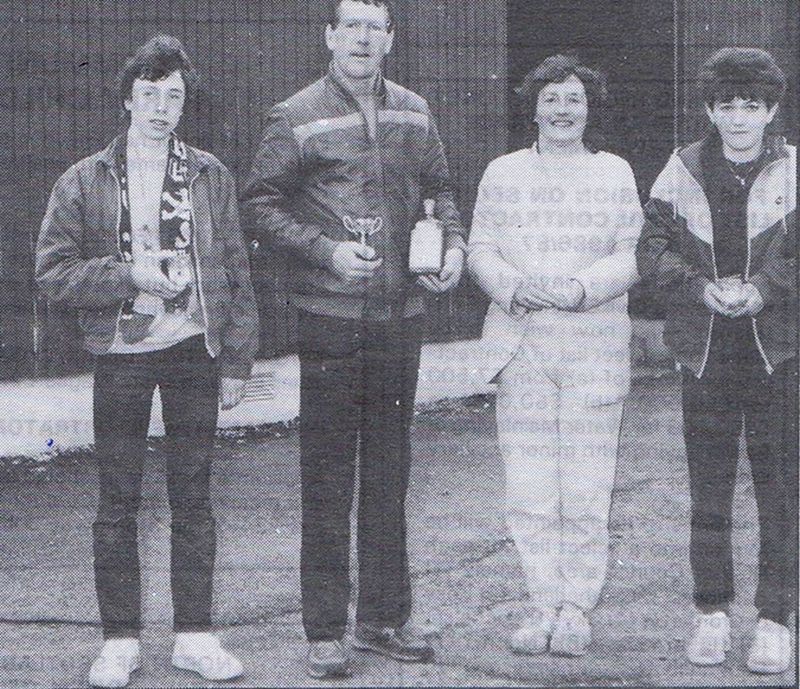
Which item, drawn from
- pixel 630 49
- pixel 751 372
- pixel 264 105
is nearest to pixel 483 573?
pixel 751 372

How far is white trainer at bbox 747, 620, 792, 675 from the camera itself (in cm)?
380

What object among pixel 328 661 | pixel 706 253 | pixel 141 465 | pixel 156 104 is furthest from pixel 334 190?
pixel 328 661

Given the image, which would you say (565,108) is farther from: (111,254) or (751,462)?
(111,254)

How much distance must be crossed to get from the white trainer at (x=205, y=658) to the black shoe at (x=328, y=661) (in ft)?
0.61

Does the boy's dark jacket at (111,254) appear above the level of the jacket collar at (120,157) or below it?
below

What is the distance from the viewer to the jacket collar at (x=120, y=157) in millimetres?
3738

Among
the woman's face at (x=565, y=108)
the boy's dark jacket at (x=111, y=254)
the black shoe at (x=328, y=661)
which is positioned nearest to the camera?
the boy's dark jacket at (x=111, y=254)

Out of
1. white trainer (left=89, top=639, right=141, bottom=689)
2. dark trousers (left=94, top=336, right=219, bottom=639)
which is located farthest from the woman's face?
white trainer (left=89, top=639, right=141, bottom=689)

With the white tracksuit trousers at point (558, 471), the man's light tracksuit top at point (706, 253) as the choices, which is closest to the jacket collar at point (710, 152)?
the man's light tracksuit top at point (706, 253)

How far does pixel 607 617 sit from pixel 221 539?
5.07ft

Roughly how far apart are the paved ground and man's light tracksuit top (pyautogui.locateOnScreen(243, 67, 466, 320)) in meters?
0.95

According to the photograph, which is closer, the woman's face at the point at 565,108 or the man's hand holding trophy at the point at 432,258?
the man's hand holding trophy at the point at 432,258

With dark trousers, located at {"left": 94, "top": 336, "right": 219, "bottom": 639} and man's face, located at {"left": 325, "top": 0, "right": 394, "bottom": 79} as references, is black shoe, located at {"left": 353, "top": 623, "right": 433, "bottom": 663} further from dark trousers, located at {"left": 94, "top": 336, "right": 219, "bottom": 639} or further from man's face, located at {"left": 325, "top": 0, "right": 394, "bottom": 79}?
man's face, located at {"left": 325, "top": 0, "right": 394, "bottom": 79}

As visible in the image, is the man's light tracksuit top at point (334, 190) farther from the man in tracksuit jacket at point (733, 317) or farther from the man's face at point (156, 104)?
the man in tracksuit jacket at point (733, 317)
